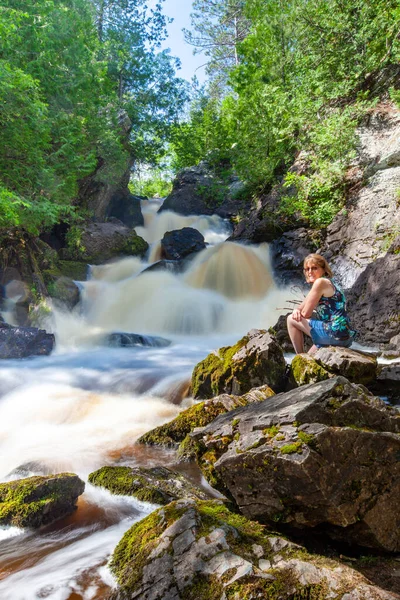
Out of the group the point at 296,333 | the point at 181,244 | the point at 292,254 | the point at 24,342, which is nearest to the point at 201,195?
the point at 181,244

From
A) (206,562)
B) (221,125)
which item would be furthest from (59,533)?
(221,125)

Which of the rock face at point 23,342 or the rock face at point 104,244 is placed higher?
the rock face at point 104,244

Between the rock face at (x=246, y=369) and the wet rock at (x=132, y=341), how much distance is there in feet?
14.4

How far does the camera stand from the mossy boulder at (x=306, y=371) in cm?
467

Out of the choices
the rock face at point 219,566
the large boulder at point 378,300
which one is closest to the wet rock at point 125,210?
the large boulder at point 378,300

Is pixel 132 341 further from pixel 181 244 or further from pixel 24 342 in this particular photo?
pixel 181 244

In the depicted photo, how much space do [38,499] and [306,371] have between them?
3431mm

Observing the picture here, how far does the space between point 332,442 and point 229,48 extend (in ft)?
108

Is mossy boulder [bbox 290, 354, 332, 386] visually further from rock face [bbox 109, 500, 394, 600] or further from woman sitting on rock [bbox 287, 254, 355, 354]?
rock face [bbox 109, 500, 394, 600]

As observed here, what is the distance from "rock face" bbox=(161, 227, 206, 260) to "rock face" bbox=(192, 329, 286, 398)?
10.5m

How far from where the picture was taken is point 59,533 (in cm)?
273

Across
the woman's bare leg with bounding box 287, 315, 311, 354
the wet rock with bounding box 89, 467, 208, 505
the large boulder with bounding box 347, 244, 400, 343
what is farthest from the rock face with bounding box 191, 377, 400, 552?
the large boulder with bounding box 347, 244, 400, 343

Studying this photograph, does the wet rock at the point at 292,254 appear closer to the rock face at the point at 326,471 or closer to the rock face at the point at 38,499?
the rock face at the point at 326,471

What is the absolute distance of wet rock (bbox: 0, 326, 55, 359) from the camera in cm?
860
